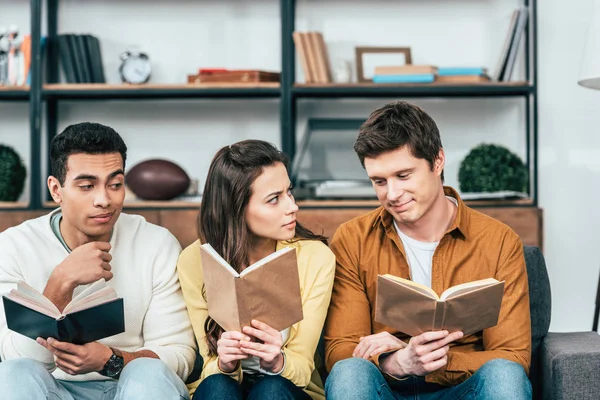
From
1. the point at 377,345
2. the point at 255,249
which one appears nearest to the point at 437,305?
the point at 377,345

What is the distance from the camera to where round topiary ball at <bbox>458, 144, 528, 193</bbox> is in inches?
132

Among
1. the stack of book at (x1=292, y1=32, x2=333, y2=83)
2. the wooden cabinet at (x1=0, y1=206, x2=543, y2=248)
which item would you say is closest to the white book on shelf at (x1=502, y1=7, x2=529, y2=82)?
the wooden cabinet at (x1=0, y1=206, x2=543, y2=248)

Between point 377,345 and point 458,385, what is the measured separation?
0.21m

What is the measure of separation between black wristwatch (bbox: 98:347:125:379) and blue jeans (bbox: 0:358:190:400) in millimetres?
69

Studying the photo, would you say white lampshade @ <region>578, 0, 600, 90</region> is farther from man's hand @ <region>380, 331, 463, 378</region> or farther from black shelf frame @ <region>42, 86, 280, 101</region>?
man's hand @ <region>380, 331, 463, 378</region>

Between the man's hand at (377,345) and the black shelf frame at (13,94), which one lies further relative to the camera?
the black shelf frame at (13,94)

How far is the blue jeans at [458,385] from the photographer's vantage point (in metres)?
1.71

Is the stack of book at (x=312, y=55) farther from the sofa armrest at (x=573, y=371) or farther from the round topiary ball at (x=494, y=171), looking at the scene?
the sofa armrest at (x=573, y=371)

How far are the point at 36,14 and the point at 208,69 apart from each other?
2.47ft

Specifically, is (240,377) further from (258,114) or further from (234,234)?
(258,114)

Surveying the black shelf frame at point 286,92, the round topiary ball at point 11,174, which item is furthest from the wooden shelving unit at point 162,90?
the round topiary ball at point 11,174

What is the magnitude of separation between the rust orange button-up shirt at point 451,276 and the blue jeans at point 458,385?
6 centimetres

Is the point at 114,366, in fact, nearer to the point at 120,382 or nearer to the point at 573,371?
the point at 120,382

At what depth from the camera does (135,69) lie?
3.52m
